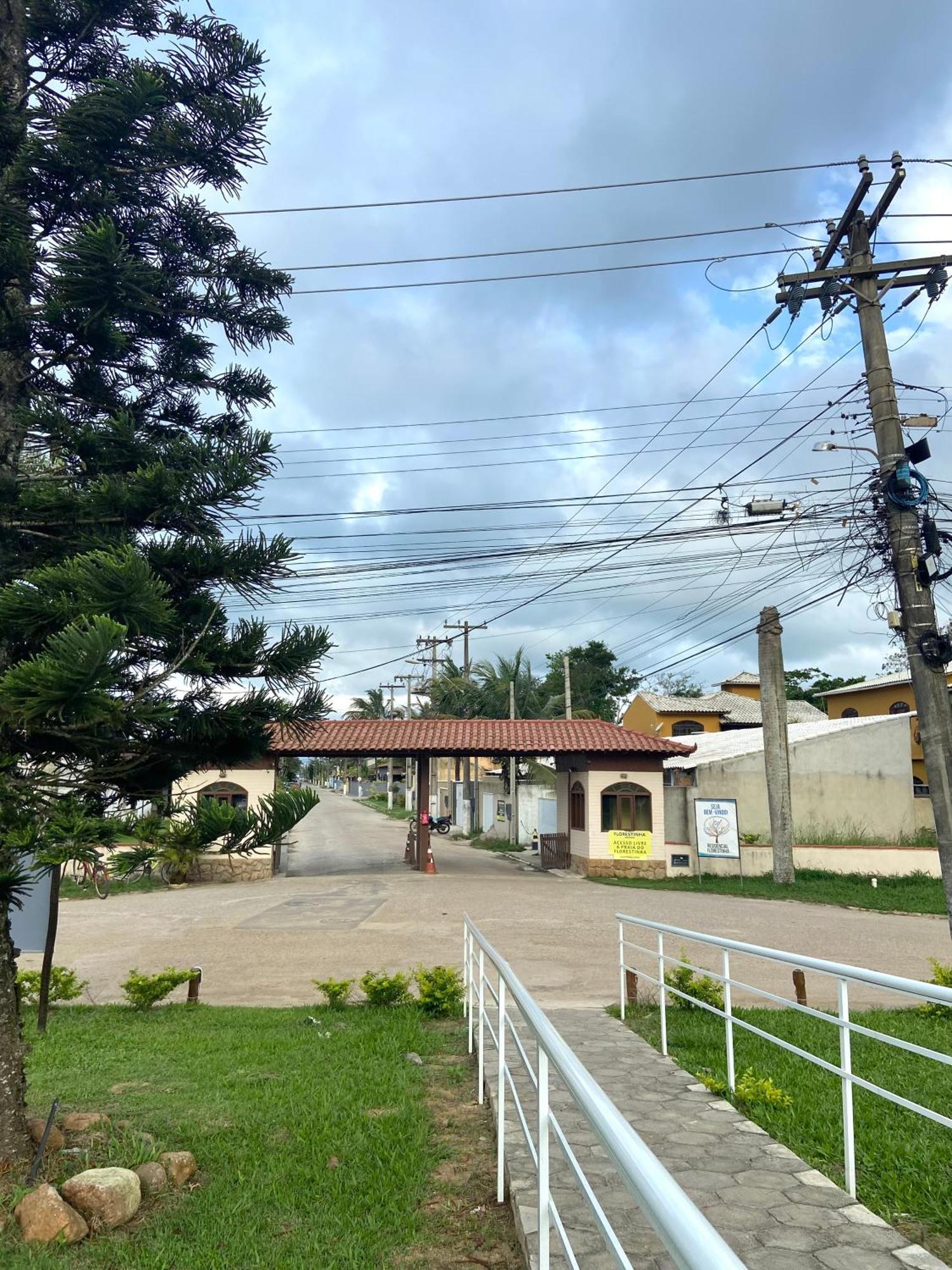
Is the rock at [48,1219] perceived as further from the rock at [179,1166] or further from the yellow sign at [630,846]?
the yellow sign at [630,846]

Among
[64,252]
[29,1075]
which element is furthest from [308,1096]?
[64,252]

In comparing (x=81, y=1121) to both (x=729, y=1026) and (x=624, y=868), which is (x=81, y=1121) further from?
(x=624, y=868)

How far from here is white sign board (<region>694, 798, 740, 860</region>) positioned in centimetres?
2091

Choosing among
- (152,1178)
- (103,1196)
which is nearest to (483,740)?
(152,1178)

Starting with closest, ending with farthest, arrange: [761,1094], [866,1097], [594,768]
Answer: [761,1094] < [866,1097] < [594,768]

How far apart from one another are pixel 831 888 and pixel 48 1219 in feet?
64.0

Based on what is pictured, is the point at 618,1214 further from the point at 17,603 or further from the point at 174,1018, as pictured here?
the point at 174,1018

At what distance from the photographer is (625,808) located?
23.3 metres

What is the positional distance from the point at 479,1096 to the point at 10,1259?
8.23ft

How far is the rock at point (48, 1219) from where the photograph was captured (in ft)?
11.2

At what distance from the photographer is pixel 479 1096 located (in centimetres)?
512

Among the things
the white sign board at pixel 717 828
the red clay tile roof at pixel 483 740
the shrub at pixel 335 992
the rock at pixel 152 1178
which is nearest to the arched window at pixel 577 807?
the red clay tile roof at pixel 483 740

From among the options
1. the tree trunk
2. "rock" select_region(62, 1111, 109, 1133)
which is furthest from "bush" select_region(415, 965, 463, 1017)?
the tree trunk

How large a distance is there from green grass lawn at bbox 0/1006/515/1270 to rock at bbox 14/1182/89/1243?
0.17 feet
